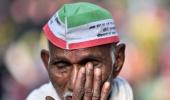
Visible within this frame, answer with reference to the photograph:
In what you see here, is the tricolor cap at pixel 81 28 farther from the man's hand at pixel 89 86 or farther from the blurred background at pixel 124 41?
the blurred background at pixel 124 41

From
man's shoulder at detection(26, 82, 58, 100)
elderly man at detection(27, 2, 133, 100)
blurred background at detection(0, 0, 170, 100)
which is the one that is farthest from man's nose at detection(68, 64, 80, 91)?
blurred background at detection(0, 0, 170, 100)

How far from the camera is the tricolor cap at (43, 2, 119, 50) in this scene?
3.66 m

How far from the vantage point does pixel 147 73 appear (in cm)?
858

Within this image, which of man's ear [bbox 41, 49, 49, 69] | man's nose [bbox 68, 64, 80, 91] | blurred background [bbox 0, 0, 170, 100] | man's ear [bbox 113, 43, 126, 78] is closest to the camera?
man's nose [bbox 68, 64, 80, 91]

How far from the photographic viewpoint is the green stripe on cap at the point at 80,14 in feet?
12.0

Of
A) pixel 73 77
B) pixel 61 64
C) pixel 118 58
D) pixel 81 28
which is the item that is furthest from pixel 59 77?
pixel 118 58

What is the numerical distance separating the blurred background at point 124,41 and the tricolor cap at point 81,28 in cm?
448

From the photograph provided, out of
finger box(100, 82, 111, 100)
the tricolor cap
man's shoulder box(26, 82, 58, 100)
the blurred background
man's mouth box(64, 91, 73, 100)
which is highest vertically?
the tricolor cap

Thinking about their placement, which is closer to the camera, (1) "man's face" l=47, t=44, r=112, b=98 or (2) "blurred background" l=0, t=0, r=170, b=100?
(1) "man's face" l=47, t=44, r=112, b=98

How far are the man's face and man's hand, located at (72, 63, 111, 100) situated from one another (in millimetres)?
176

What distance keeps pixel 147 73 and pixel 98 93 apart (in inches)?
207

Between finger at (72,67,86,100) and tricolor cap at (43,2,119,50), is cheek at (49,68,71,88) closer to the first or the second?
tricolor cap at (43,2,119,50)

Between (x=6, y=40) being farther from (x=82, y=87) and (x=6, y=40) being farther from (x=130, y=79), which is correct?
(x=82, y=87)

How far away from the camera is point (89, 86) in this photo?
335 centimetres
